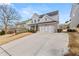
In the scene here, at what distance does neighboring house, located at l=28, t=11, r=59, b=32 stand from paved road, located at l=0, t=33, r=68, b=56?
0.24ft

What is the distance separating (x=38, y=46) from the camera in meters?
1.73

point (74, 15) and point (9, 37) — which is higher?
point (74, 15)

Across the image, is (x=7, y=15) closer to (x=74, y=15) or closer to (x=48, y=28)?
(x=48, y=28)

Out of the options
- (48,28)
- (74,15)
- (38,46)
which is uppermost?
(74,15)

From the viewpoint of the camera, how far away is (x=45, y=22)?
1.81 meters

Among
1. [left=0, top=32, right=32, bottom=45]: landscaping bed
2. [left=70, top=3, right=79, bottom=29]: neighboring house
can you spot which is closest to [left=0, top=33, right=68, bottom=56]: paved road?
[left=0, top=32, right=32, bottom=45]: landscaping bed

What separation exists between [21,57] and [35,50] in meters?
0.16

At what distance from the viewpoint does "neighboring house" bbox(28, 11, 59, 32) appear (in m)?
1.77

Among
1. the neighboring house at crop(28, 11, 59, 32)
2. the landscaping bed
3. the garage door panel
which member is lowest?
the landscaping bed

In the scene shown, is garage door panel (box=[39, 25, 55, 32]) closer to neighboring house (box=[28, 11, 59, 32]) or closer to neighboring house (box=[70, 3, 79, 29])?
neighboring house (box=[28, 11, 59, 32])

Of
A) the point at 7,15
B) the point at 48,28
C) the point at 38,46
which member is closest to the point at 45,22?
the point at 48,28

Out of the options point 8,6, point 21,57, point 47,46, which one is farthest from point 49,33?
point 8,6

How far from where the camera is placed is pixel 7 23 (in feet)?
5.82

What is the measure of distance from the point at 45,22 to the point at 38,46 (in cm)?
27
